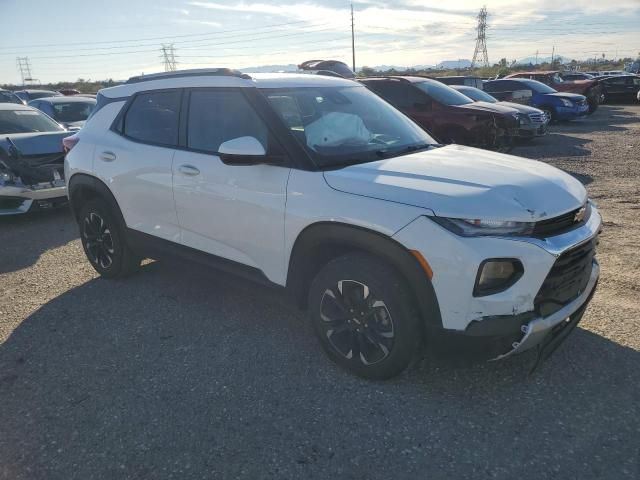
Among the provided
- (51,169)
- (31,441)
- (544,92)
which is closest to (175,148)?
(31,441)

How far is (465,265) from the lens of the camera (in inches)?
98.3

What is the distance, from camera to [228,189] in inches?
136

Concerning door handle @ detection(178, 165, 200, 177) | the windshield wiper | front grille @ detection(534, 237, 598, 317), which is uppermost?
the windshield wiper

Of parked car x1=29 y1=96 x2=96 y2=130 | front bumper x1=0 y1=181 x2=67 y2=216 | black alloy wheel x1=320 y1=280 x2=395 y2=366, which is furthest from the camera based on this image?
parked car x1=29 y1=96 x2=96 y2=130

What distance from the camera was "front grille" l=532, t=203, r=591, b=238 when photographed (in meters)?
2.63

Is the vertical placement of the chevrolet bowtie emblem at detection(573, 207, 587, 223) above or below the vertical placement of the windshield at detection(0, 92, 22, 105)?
below

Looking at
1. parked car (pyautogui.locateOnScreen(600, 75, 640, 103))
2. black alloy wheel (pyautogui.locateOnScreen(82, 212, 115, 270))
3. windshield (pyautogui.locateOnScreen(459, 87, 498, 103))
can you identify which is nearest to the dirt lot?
black alloy wheel (pyautogui.locateOnScreen(82, 212, 115, 270))

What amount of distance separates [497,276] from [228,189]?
1.83m

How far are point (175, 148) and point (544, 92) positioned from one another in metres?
16.4

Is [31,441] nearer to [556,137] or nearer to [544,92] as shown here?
[556,137]

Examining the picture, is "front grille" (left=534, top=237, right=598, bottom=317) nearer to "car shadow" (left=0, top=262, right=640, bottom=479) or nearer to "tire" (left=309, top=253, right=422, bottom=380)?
"car shadow" (left=0, top=262, right=640, bottom=479)

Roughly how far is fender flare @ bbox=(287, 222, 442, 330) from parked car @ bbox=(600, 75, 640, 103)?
2579 cm

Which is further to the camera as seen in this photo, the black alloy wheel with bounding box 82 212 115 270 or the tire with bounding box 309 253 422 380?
the black alloy wheel with bounding box 82 212 115 270

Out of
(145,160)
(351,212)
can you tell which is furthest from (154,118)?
(351,212)
